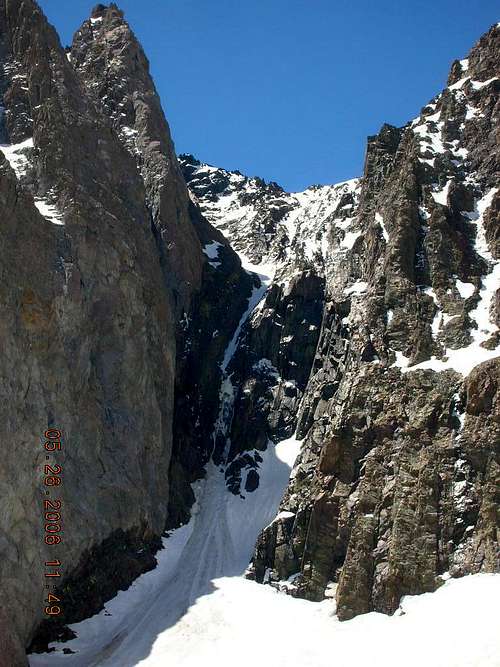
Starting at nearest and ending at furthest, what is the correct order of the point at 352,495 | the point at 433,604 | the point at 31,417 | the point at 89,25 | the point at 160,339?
the point at 433,604
the point at 31,417
the point at 352,495
the point at 160,339
the point at 89,25

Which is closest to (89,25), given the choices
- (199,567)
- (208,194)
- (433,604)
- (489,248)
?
(208,194)

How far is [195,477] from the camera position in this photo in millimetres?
71000

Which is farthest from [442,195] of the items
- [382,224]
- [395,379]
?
[395,379]

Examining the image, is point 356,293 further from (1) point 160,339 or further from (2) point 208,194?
(2) point 208,194

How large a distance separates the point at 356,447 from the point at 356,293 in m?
20.3

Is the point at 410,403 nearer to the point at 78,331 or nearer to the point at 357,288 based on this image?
the point at 78,331

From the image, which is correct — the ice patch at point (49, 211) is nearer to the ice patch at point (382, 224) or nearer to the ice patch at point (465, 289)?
the ice patch at point (382, 224)
